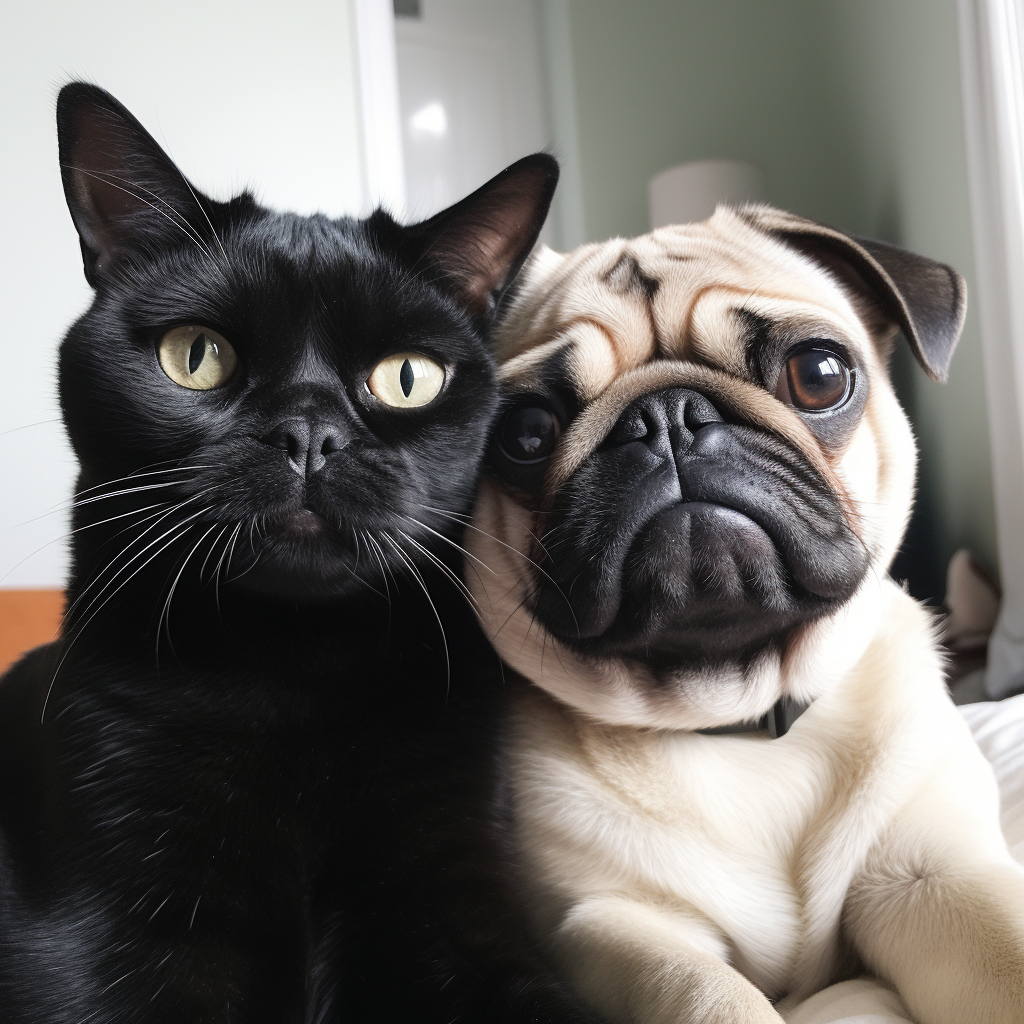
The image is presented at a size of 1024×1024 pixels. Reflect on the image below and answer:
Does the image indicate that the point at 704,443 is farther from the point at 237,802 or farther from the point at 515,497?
the point at 237,802

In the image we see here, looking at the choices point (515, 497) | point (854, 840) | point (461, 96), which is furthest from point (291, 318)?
point (461, 96)

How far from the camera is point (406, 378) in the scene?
0.84 metres

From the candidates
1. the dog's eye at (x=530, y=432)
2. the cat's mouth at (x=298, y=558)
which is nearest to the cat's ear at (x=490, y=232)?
the dog's eye at (x=530, y=432)

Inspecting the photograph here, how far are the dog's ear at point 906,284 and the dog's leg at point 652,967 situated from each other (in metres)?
0.65

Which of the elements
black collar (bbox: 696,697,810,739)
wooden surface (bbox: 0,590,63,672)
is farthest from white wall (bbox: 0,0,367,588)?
black collar (bbox: 696,697,810,739)

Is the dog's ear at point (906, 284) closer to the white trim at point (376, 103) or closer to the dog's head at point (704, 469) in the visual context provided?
the dog's head at point (704, 469)

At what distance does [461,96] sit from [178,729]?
3853 millimetres

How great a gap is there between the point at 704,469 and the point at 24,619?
1.01 metres

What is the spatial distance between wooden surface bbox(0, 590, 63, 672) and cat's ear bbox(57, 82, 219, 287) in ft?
1.97

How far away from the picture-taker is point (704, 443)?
2.60ft

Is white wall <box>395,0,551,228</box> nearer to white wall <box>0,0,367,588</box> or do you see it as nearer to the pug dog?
white wall <box>0,0,367,588</box>

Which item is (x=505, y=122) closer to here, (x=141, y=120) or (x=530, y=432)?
(x=141, y=120)

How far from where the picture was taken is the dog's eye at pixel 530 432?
91 centimetres

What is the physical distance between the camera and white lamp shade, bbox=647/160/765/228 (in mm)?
3045
